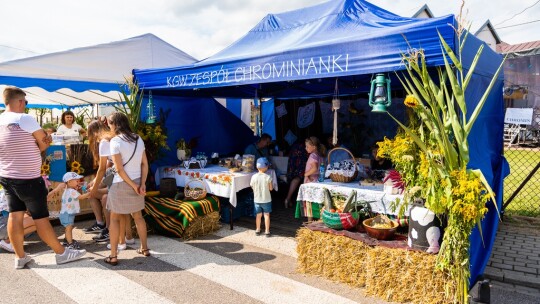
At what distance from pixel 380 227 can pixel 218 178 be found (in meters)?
2.80

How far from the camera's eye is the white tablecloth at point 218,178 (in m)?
5.47

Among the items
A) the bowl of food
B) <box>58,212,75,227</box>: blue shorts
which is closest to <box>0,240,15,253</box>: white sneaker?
<box>58,212,75,227</box>: blue shorts

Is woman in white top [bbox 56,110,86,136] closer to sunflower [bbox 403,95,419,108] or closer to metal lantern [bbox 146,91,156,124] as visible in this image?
metal lantern [bbox 146,91,156,124]

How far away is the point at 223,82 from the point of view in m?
5.05

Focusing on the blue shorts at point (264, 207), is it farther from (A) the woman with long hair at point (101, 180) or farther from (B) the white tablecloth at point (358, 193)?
(A) the woman with long hair at point (101, 180)

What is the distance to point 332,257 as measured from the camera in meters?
3.71

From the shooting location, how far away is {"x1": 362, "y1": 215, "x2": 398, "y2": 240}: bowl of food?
11.5 feet

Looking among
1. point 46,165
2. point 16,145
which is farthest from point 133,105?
point 16,145

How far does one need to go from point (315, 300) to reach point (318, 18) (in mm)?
3937

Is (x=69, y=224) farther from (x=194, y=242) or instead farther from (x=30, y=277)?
(x=194, y=242)

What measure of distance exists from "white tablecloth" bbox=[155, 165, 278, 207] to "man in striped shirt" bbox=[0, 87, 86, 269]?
2.29 meters

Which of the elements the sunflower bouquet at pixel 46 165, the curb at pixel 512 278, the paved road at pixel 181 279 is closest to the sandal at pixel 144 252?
the paved road at pixel 181 279

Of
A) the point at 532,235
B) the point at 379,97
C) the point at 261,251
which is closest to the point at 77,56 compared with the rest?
the point at 261,251

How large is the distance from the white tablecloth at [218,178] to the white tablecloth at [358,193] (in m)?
0.93
